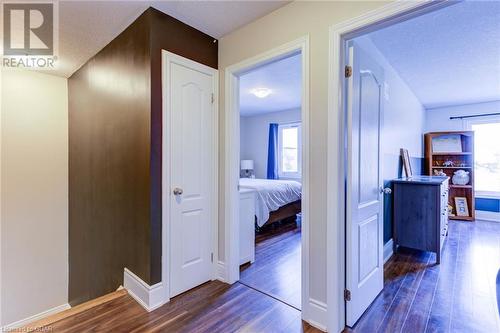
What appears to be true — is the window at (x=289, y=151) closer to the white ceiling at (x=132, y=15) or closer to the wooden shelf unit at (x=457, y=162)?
the wooden shelf unit at (x=457, y=162)

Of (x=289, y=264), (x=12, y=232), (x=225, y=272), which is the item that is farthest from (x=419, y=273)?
(x=12, y=232)

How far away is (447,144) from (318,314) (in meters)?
5.26

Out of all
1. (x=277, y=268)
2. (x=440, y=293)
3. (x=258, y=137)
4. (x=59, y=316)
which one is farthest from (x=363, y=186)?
(x=258, y=137)

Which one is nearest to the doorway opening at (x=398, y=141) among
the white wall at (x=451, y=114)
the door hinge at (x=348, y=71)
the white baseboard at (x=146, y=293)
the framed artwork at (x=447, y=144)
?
the door hinge at (x=348, y=71)

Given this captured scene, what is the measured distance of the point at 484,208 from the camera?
4988mm

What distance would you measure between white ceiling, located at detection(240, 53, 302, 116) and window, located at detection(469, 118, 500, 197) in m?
3.71

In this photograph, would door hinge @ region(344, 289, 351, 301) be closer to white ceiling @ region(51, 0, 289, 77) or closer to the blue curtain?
white ceiling @ region(51, 0, 289, 77)

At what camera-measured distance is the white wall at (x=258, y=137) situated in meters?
6.77

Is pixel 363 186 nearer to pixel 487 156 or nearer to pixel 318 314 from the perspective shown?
pixel 318 314

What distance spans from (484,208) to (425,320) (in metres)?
4.66

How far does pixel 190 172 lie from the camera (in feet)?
7.36

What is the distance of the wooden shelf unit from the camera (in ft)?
16.2

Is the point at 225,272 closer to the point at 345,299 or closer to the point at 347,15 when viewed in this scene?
the point at 345,299

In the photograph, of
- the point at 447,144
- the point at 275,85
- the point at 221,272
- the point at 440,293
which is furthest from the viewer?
the point at 447,144
